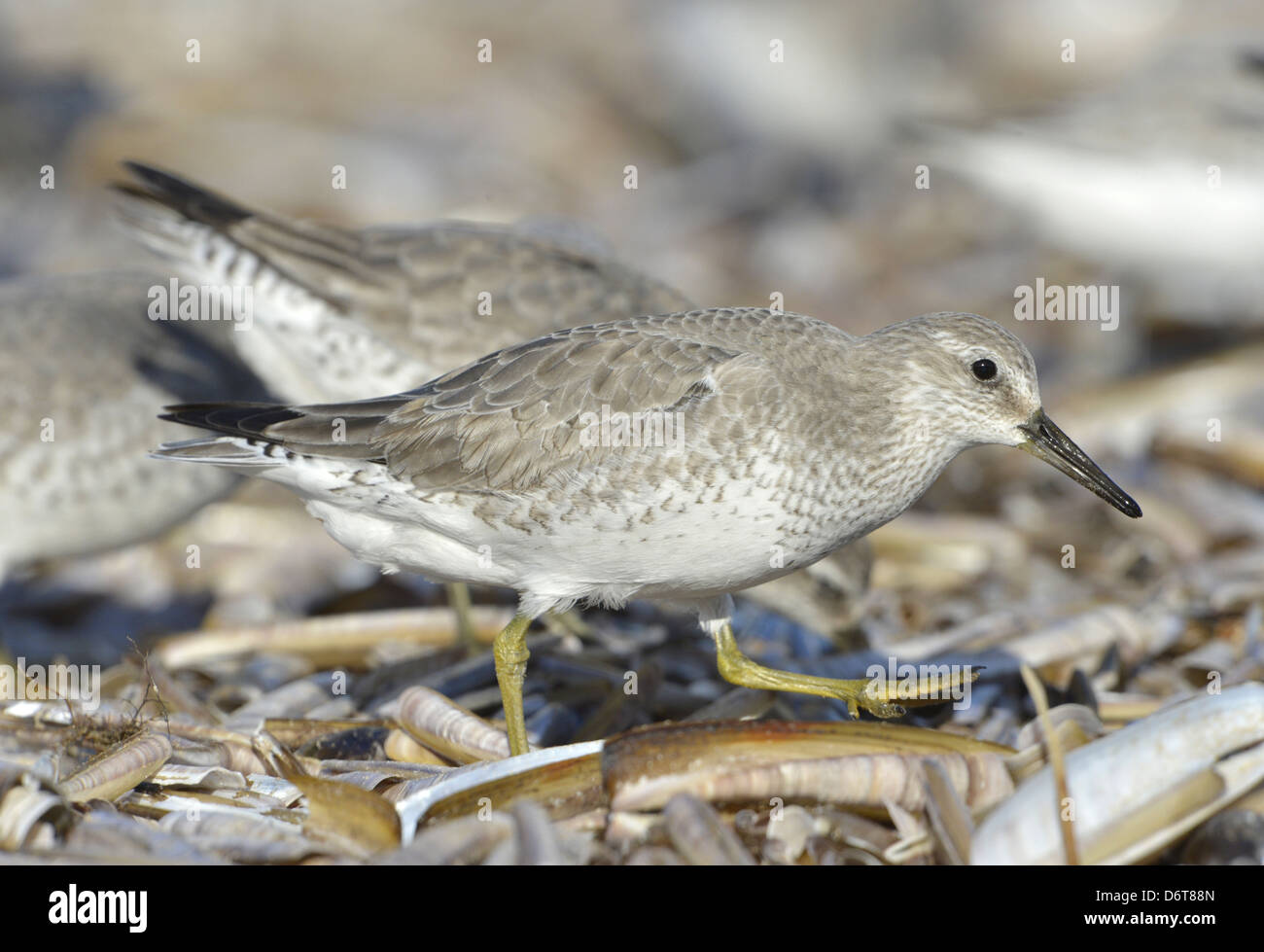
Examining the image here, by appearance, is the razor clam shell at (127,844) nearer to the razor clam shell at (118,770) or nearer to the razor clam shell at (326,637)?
the razor clam shell at (118,770)

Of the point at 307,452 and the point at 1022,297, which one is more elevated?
the point at 1022,297

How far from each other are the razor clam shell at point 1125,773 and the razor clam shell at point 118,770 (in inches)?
90.7

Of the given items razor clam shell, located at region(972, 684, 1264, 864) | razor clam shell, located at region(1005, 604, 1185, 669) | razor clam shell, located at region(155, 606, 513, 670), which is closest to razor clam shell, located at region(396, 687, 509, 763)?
razor clam shell, located at region(155, 606, 513, 670)

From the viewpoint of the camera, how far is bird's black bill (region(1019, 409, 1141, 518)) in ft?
14.3

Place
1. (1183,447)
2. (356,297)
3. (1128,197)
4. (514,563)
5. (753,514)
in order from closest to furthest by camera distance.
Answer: (753,514)
(514,563)
(356,297)
(1183,447)
(1128,197)

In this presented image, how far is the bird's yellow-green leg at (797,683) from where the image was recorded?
4449mm

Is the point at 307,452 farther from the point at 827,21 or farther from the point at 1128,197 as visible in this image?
the point at 827,21

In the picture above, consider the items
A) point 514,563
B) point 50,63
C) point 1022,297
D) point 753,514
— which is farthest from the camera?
point 50,63

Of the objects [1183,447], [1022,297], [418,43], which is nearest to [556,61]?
[418,43]

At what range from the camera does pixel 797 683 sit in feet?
15.1

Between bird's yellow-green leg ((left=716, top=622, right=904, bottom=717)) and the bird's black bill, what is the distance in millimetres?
904

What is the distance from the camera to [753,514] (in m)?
4.08

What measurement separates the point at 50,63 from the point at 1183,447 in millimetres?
11975

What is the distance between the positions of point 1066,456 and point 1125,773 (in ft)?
3.76
